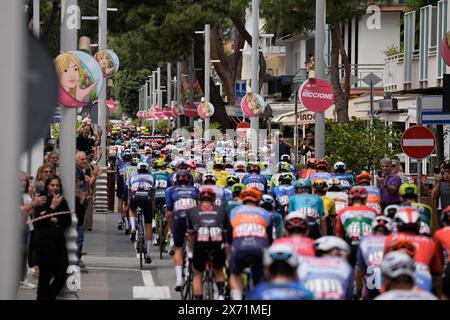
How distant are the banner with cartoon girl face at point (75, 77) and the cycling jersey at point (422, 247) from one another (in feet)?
21.1

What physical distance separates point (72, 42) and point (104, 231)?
11.7 m

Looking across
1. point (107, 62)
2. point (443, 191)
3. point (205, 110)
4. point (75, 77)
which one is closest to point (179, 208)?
point (75, 77)

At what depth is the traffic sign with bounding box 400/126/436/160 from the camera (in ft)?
80.2

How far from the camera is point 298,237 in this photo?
1241 centimetres

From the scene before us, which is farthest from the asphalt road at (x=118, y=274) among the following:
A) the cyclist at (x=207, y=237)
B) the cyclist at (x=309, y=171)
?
the cyclist at (x=309, y=171)

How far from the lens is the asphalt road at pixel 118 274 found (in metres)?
18.8

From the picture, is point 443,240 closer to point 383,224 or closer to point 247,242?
point 383,224

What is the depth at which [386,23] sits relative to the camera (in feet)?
223

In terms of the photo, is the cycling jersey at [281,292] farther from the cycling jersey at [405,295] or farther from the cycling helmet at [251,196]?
the cycling helmet at [251,196]

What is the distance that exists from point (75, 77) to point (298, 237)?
7.16 metres

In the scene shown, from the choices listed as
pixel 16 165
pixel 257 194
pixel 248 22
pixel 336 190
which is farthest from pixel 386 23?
pixel 16 165

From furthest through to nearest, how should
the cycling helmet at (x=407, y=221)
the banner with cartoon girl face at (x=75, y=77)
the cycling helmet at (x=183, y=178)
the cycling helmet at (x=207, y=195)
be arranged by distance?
the cycling helmet at (x=183, y=178) < the banner with cartoon girl face at (x=75, y=77) < the cycling helmet at (x=207, y=195) < the cycling helmet at (x=407, y=221)

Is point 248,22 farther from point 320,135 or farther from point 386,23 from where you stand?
point 320,135

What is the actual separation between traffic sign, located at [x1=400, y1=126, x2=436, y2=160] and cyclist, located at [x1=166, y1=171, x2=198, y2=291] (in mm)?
5719
